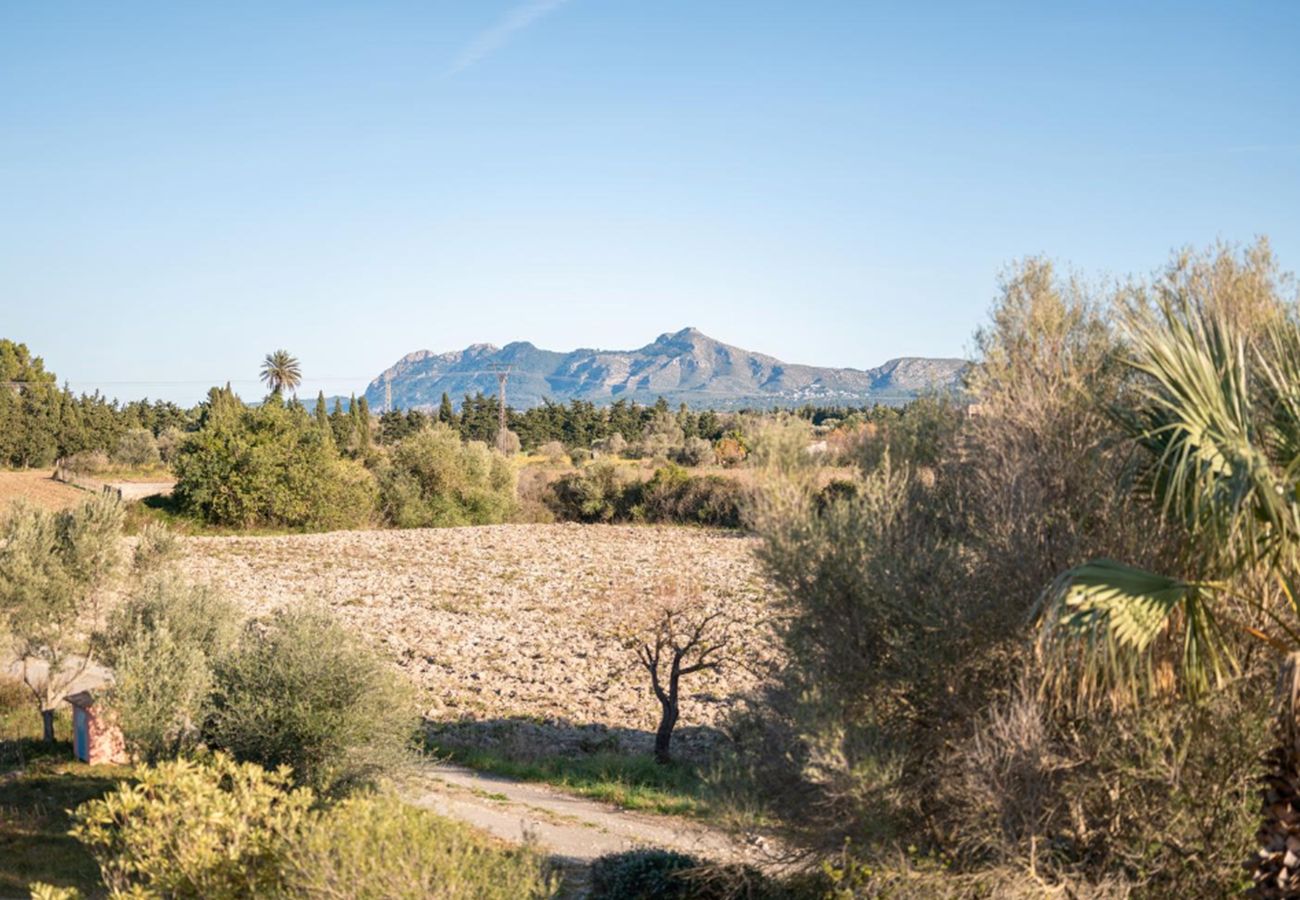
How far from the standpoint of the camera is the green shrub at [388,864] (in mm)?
6754

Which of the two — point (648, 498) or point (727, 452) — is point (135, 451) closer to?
point (648, 498)

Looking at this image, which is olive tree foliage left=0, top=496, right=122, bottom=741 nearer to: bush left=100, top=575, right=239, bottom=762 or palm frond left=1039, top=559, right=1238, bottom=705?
bush left=100, top=575, right=239, bottom=762

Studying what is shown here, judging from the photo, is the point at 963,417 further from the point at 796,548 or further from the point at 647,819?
the point at 647,819

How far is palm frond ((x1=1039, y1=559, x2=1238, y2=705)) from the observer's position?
19.7 ft

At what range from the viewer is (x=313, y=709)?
12.8 meters

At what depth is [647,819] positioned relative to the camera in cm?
1455

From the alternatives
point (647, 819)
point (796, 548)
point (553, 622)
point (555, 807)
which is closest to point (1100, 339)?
point (796, 548)

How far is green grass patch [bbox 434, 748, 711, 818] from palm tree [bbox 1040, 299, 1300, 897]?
881 centimetres

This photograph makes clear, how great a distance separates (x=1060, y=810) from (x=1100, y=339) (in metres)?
3.78

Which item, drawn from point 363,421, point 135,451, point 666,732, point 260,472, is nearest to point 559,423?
point 363,421

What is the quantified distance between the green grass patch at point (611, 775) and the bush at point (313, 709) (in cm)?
366

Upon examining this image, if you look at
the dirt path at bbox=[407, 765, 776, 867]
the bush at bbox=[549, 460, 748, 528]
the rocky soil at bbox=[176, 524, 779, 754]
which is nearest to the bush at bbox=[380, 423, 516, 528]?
the rocky soil at bbox=[176, 524, 779, 754]

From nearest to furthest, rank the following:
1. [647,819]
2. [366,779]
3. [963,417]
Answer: [963,417] < [366,779] < [647,819]

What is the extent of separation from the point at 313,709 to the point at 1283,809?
34.0 feet
